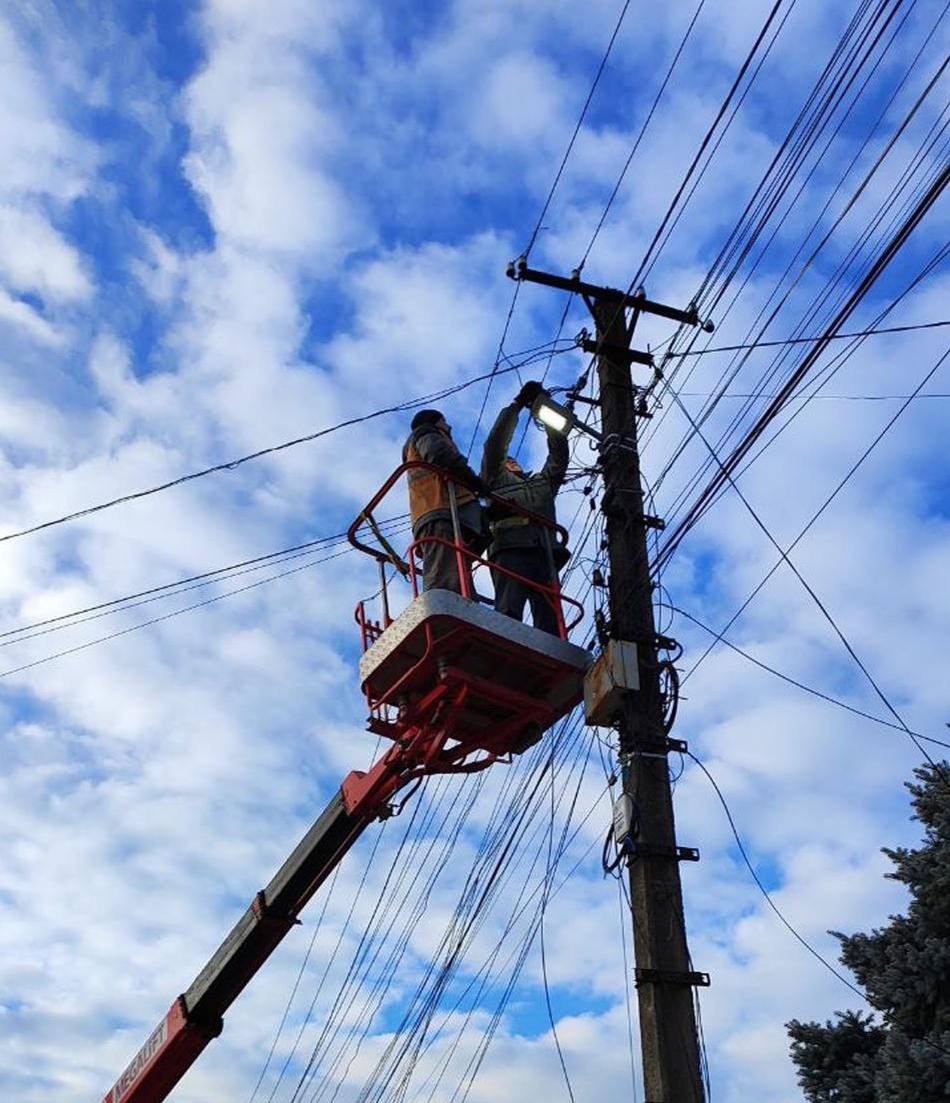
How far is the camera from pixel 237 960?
1134cm

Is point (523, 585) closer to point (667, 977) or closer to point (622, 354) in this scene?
point (622, 354)

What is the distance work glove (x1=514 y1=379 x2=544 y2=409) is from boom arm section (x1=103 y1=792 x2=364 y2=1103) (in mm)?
3759

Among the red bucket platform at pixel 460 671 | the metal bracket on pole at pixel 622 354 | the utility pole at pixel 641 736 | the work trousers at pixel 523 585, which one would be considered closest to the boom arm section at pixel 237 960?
the red bucket platform at pixel 460 671

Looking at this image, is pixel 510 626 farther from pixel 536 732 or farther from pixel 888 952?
pixel 888 952

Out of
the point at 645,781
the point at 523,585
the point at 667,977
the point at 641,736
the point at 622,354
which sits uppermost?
the point at 622,354

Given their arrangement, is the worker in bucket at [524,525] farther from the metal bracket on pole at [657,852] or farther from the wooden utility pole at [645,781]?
the metal bracket on pole at [657,852]

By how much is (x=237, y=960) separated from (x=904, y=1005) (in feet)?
20.4

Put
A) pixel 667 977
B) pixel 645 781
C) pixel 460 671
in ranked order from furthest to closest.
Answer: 1. pixel 460 671
2. pixel 645 781
3. pixel 667 977

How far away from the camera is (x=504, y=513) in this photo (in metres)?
9.61

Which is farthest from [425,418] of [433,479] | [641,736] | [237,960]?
[237,960]

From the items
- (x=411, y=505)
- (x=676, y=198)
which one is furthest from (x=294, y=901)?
(x=676, y=198)

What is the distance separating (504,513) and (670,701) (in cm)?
239

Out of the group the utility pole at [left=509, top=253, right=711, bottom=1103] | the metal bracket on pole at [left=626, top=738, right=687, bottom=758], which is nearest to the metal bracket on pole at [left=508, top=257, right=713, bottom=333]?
the utility pole at [left=509, top=253, right=711, bottom=1103]

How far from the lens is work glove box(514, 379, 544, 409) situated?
377 inches
